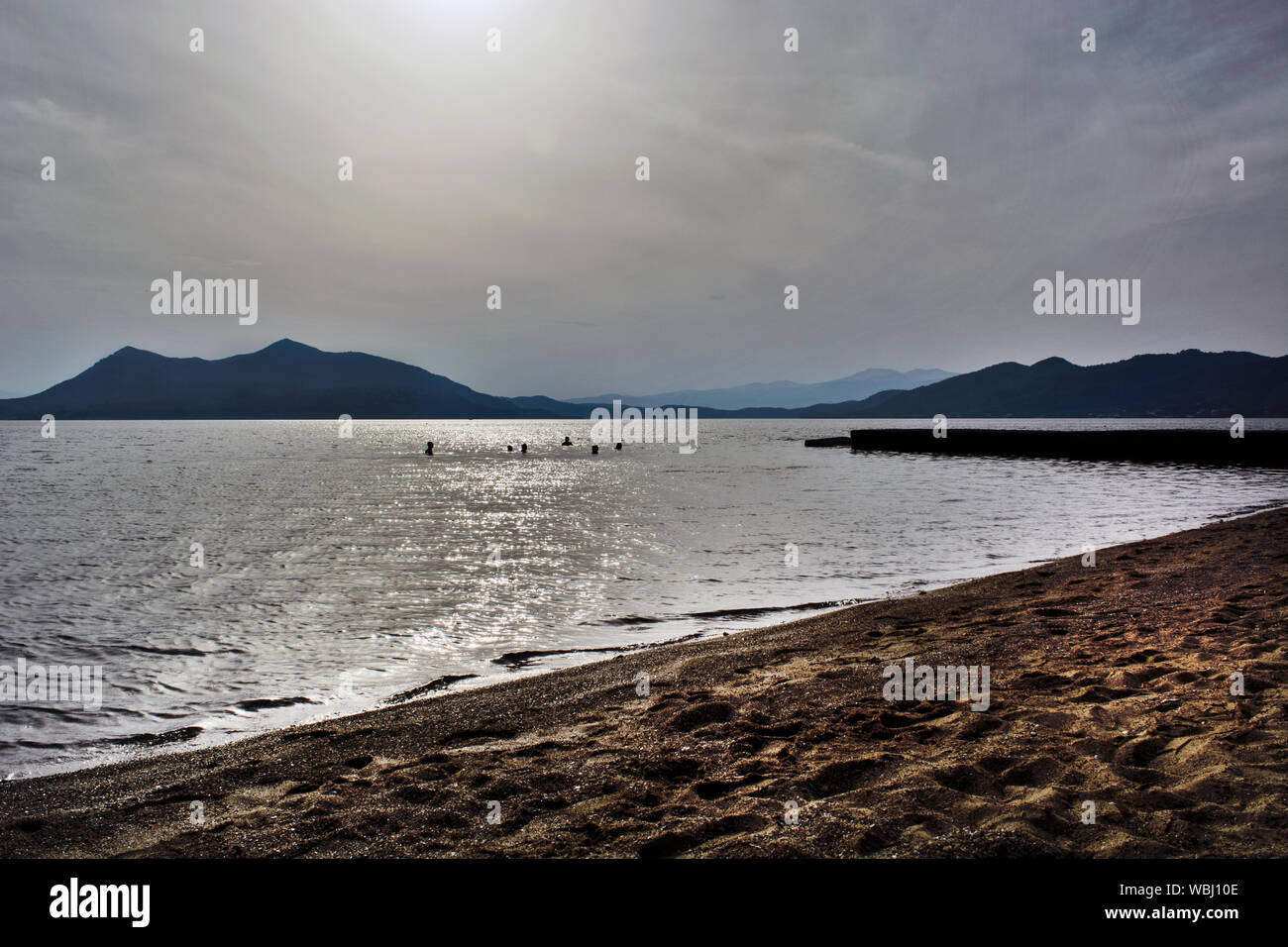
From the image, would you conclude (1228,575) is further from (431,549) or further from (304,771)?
(431,549)

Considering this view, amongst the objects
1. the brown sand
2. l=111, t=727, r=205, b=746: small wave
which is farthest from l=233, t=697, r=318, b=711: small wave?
the brown sand

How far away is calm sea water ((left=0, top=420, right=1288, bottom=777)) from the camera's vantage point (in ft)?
33.2

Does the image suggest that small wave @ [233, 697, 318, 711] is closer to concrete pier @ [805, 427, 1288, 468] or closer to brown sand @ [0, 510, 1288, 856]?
brown sand @ [0, 510, 1288, 856]

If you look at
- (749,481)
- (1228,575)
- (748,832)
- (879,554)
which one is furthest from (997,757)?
(749,481)

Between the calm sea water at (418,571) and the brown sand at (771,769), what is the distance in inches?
87.0

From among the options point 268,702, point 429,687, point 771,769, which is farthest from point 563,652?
point 771,769

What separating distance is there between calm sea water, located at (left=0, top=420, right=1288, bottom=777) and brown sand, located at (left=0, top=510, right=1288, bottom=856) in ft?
7.25

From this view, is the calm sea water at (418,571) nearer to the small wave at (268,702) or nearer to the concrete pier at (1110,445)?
the small wave at (268,702)

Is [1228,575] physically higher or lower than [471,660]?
higher

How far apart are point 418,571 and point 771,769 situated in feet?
49.7

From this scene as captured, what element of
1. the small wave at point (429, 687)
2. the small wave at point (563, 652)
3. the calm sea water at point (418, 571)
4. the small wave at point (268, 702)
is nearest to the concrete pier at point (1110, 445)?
the calm sea water at point (418, 571)
